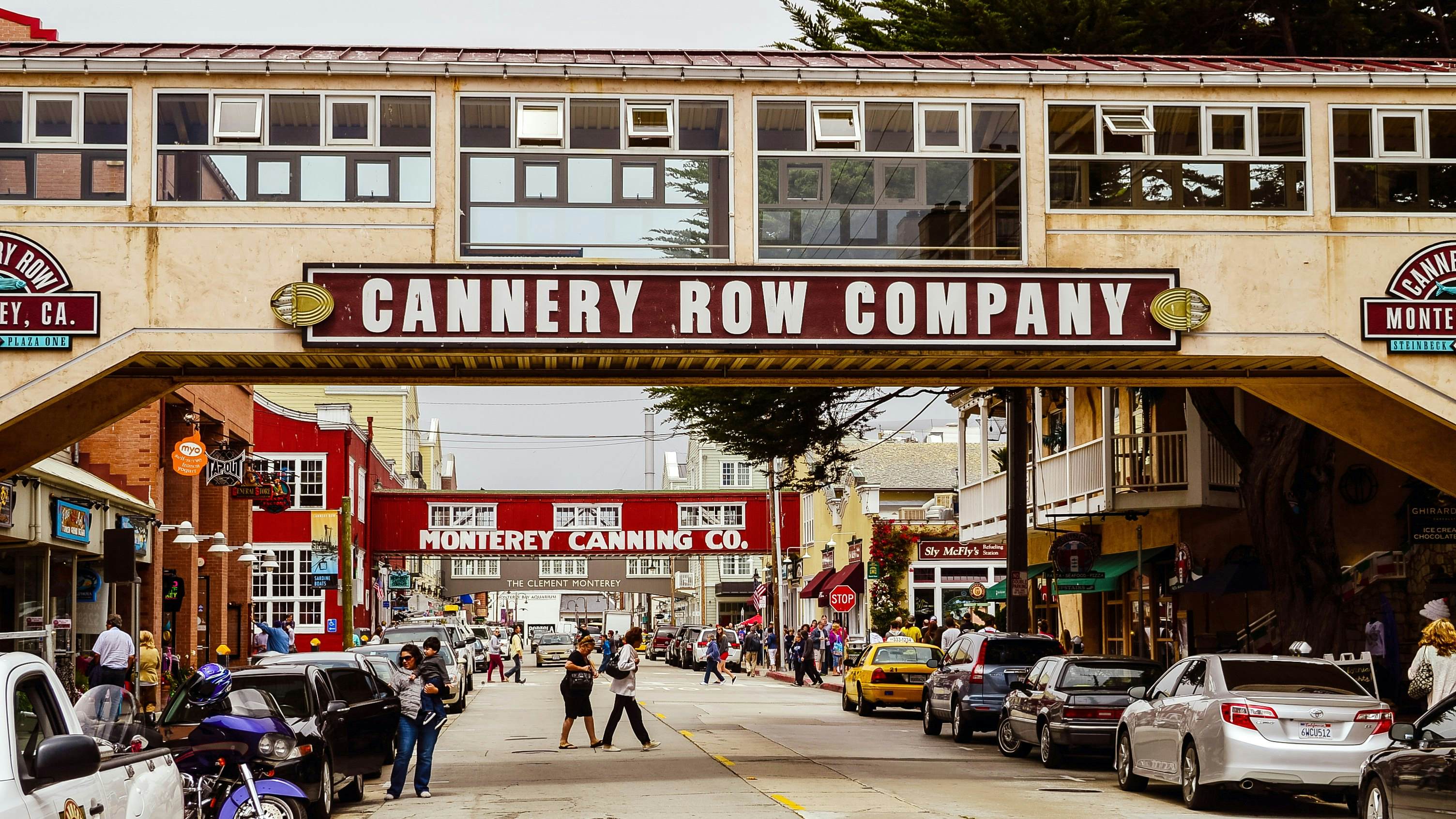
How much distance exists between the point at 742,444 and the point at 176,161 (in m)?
11.8

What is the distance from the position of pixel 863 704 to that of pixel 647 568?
2306 inches

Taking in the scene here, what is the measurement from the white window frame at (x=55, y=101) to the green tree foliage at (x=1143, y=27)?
1141 cm

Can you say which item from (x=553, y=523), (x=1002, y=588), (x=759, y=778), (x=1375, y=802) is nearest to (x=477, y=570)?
(x=553, y=523)

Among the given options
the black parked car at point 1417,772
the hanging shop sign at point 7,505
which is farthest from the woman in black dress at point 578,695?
the black parked car at point 1417,772

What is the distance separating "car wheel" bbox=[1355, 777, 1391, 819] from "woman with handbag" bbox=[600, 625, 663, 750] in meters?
11.8

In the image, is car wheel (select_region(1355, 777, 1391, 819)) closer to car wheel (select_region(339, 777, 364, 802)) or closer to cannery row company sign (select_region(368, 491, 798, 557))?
car wheel (select_region(339, 777, 364, 802))

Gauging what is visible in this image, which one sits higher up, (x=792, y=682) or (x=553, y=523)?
(x=553, y=523)

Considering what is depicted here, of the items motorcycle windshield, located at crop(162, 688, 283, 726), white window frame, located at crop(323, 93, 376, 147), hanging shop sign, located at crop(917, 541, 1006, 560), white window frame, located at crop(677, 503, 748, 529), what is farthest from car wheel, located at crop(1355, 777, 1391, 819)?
white window frame, located at crop(677, 503, 748, 529)

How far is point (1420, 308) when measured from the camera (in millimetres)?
20125

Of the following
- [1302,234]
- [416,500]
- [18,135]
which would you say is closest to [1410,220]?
[1302,234]

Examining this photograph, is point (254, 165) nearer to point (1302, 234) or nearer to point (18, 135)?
point (18, 135)

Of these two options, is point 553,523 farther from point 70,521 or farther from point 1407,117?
point 1407,117

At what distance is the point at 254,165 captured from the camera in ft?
64.1

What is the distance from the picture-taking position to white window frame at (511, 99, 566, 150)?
19734 millimetres
